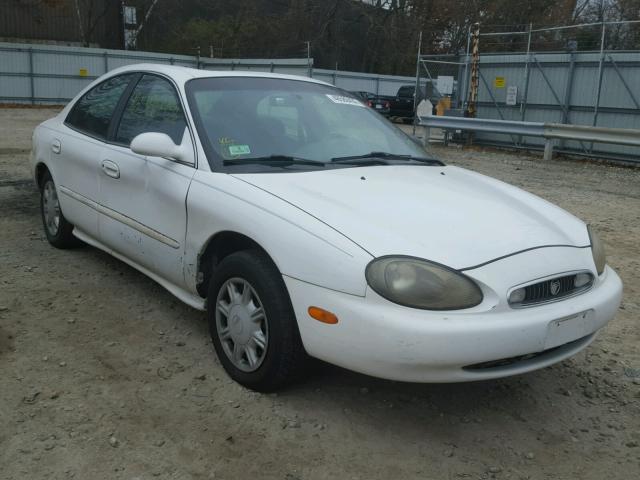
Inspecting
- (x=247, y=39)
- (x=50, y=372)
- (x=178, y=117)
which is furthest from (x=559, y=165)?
(x=247, y=39)

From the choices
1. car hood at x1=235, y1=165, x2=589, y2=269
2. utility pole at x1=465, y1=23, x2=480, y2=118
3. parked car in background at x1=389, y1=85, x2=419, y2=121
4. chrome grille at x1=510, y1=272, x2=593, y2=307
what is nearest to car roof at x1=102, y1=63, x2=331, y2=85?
car hood at x1=235, y1=165, x2=589, y2=269

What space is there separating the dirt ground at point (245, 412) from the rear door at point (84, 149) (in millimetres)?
652

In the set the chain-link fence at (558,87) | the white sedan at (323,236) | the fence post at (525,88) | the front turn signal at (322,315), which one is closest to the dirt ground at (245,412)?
the white sedan at (323,236)

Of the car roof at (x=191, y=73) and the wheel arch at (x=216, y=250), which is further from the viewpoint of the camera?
the car roof at (x=191, y=73)

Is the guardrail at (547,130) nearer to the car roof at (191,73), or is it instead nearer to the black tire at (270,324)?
the car roof at (191,73)

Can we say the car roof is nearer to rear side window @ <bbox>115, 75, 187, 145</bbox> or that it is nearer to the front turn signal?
rear side window @ <bbox>115, 75, 187, 145</bbox>

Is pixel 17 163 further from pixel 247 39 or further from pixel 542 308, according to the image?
pixel 247 39

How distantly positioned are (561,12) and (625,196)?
2815 cm

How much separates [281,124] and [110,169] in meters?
1.21

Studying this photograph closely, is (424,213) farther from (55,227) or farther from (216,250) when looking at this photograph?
(55,227)

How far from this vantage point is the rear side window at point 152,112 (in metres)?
3.89

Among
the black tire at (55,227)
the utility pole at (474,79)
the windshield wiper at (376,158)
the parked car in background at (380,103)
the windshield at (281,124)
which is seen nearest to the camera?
the windshield at (281,124)

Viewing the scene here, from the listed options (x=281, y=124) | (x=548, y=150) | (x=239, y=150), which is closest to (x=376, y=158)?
(x=281, y=124)

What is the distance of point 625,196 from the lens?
9.34 meters
